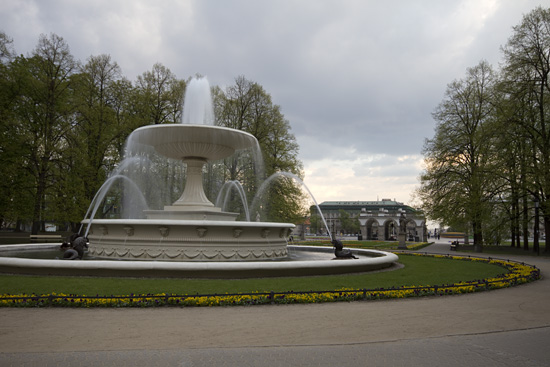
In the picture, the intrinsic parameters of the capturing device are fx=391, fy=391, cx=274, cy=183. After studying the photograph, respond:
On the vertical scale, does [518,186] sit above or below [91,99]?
below

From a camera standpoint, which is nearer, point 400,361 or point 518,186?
point 400,361

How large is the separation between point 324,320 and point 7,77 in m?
27.8

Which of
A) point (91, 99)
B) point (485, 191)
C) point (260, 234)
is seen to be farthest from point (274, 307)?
point (91, 99)

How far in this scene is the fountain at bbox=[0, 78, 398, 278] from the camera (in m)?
10.1

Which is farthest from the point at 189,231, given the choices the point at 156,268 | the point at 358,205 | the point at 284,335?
the point at 358,205

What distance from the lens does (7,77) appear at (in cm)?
2545

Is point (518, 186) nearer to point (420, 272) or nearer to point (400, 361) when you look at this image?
point (420, 272)

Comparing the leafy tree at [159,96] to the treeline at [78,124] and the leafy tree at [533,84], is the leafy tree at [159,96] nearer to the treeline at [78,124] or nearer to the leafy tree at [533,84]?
the treeline at [78,124]

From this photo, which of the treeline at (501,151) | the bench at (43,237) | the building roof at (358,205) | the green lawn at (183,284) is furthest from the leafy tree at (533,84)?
the building roof at (358,205)

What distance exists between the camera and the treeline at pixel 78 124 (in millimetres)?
25047

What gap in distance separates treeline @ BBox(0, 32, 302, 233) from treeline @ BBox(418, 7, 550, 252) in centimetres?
1260

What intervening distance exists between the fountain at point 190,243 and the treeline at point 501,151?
47.1 feet

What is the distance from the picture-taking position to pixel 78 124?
91.4ft

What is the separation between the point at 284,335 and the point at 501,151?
26633 mm
